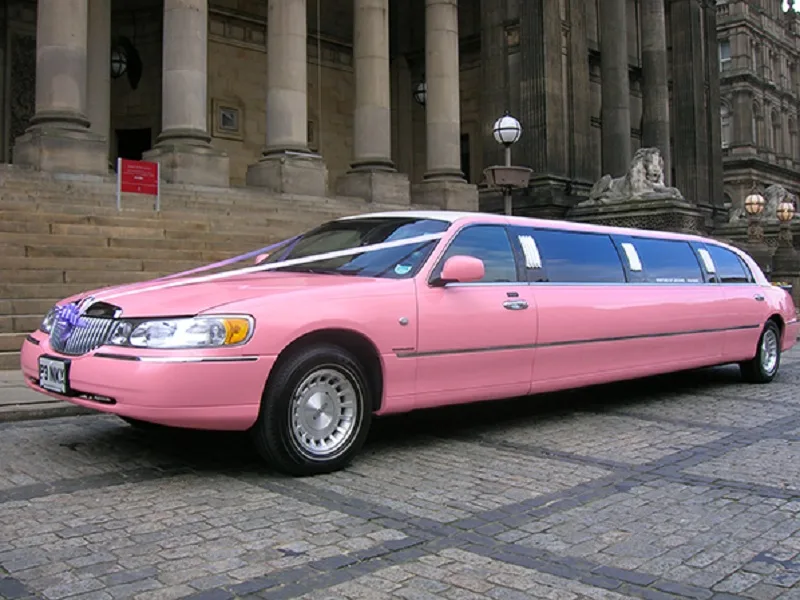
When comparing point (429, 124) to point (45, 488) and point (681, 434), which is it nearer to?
point (681, 434)

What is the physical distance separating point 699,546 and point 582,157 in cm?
2473

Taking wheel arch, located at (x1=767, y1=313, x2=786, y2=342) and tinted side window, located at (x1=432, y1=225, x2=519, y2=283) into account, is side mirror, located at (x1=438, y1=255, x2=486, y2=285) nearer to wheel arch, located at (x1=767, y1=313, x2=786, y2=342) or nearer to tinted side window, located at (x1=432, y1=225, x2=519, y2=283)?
tinted side window, located at (x1=432, y1=225, x2=519, y2=283)

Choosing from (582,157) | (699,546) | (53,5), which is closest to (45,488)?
(699,546)

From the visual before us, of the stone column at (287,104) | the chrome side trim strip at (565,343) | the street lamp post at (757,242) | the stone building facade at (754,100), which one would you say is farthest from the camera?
A: the stone building facade at (754,100)

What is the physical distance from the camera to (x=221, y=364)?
4699mm

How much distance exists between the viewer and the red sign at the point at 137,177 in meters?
14.3

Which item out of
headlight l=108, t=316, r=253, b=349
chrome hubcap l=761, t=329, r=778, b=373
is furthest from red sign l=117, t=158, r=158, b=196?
chrome hubcap l=761, t=329, r=778, b=373

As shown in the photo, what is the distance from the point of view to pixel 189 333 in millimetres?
4699

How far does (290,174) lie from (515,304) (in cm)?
1315

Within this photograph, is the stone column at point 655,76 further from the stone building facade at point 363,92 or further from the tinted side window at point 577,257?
the tinted side window at point 577,257

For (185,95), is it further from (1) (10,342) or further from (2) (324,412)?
(2) (324,412)

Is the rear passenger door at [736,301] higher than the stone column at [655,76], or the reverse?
the stone column at [655,76]

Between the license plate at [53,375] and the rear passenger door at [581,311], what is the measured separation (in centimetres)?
351

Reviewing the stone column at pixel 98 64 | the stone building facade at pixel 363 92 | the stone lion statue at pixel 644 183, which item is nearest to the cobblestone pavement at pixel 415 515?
the stone building facade at pixel 363 92
